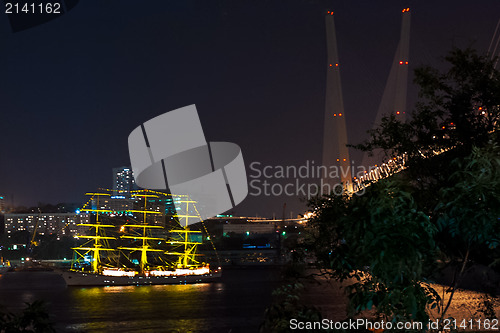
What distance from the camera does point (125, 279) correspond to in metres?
78.6

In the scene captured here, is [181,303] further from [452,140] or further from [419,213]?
[419,213]

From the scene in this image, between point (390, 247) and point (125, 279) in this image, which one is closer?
point (390, 247)

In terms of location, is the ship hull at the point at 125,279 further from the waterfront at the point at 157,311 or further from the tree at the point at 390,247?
the tree at the point at 390,247

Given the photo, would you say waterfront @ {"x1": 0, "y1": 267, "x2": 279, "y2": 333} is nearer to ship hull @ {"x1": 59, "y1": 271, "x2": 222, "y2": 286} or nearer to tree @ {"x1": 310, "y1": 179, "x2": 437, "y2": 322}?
ship hull @ {"x1": 59, "y1": 271, "x2": 222, "y2": 286}

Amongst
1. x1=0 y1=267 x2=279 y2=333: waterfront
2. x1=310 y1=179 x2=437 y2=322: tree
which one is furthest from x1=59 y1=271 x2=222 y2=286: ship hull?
x1=310 y1=179 x2=437 y2=322: tree

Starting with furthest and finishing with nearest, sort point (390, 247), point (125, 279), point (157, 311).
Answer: point (125, 279) < point (157, 311) < point (390, 247)

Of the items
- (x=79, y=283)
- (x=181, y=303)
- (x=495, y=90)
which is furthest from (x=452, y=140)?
(x=79, y=283)

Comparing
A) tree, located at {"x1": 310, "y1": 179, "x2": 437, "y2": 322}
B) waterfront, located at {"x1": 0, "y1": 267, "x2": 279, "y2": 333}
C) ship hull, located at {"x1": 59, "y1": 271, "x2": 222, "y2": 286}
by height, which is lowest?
waterfront, located at {"x1": 0, "y1": 267, "x2": 279, "y2": 333}

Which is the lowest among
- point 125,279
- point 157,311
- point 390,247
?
point 157,311

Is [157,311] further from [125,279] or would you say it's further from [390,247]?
[390,247]

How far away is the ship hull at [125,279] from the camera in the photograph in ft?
249

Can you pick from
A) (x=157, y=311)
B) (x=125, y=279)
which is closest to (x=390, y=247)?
(x=157, y=311)

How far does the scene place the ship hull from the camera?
75875 millimetres

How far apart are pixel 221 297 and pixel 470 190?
49398 millimetres
